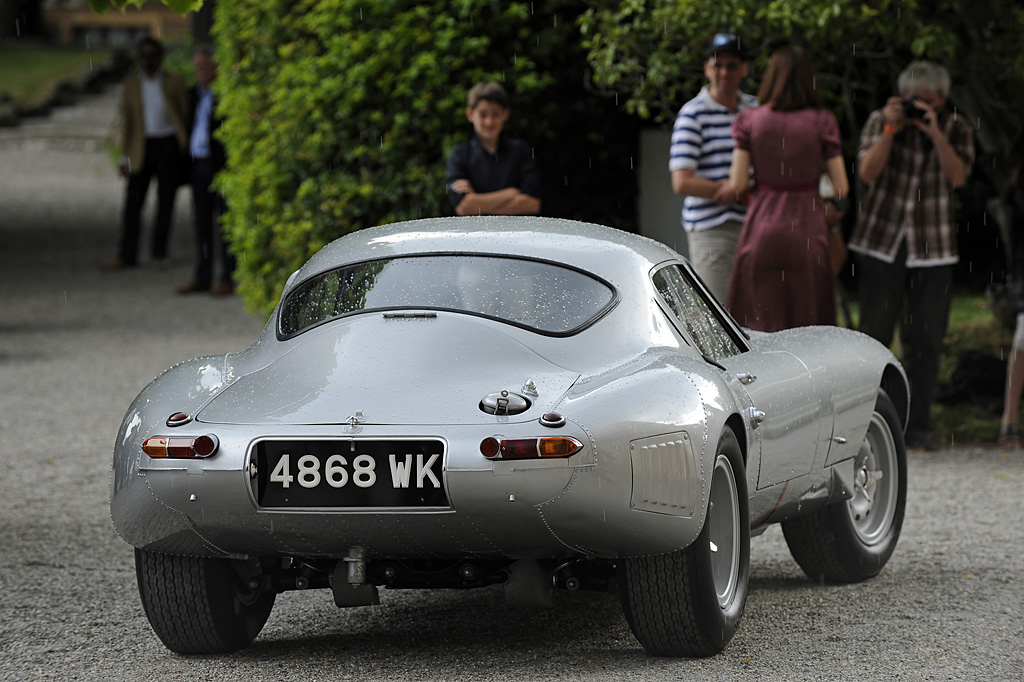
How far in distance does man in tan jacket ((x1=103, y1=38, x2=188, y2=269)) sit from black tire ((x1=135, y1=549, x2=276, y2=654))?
1222 cm

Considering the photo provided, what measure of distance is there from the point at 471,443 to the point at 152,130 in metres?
13.3

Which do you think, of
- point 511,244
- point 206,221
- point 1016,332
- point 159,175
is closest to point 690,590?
point 511,244

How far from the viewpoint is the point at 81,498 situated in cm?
752

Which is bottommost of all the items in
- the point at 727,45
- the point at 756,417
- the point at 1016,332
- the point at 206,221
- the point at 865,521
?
the point at 206,221

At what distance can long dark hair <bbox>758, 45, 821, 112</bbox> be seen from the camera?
787 cm

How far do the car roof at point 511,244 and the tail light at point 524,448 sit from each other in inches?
34.9

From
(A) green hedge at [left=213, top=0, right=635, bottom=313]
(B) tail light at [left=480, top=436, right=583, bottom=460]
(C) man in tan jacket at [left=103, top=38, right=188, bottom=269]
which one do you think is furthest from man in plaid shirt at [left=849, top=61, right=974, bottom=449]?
(C) man in tan jacket at [left=103, top=38, right=188, bottom=269]

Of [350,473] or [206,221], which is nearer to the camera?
[350,473]

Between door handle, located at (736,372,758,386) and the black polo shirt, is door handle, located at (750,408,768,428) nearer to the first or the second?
door handle, located at (736,372,758,386)

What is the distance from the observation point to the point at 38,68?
45.2 m

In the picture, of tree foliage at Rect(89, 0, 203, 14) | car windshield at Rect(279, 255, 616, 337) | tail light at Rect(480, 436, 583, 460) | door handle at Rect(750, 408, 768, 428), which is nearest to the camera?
tail light at Rect(480, 436, 583, 460)

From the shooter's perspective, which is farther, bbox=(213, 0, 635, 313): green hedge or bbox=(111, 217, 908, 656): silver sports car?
bbox=(213, 0, 635, 313): green hedge

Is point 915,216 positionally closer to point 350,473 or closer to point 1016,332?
point 1016,332

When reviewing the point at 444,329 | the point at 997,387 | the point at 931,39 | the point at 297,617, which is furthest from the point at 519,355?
the point at 997,387
